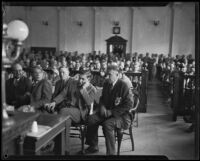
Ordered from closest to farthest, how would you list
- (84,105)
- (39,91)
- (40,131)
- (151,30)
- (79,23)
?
(40,131) < (39,91) < (84,105) < (79,23) < (151,30)

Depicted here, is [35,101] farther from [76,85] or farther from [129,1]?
[129,1]

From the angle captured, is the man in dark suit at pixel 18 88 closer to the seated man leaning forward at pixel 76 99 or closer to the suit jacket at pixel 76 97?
the seated man leaning forward at pixel 76 99

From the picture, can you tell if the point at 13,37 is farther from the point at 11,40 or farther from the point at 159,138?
the point at 159,138

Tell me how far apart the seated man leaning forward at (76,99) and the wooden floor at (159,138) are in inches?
18.7

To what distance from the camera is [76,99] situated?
4.05 meters

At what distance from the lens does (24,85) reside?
10.4 feet

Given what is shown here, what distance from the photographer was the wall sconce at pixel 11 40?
172 centimetres

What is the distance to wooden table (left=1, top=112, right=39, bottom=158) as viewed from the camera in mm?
1739

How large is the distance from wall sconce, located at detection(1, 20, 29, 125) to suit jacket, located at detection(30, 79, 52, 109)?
51.1 inches

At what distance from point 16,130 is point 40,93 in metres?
1.49

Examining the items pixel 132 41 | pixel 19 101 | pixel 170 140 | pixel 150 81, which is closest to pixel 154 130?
pixel 170 140

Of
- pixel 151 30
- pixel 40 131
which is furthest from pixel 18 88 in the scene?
pixel 151 30

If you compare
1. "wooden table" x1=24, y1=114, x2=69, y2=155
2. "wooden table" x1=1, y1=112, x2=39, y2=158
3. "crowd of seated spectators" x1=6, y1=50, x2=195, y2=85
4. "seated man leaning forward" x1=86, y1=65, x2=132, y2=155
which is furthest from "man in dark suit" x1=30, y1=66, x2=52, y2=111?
"crowd of seated spectators" x1=6, y1=50, x2=195, y2=85

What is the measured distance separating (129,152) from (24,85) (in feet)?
5.53
